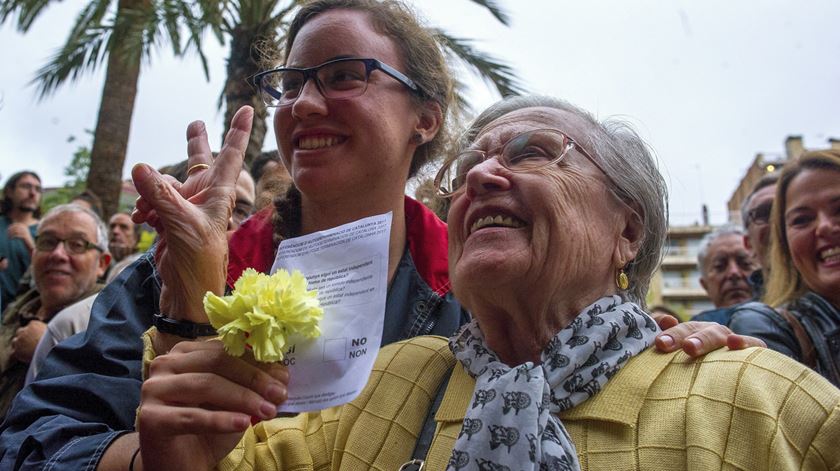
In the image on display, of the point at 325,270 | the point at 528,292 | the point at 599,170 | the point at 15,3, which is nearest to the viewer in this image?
the point at 325,270

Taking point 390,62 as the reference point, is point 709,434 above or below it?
below

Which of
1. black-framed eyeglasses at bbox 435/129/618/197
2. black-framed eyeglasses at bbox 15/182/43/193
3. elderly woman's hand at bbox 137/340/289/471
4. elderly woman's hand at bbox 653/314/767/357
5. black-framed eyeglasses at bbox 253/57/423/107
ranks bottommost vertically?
elderly woman's hand at bbox 653/314/767/357

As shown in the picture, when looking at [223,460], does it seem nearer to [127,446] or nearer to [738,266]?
[127,446]

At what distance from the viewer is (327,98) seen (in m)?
2.32

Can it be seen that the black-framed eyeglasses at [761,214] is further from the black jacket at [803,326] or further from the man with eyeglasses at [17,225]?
the man with eyeglasses at [17,225]

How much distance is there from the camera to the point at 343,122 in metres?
2.32

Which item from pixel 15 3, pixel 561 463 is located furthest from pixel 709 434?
pixel 15 3

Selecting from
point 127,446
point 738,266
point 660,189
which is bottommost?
point 738,266

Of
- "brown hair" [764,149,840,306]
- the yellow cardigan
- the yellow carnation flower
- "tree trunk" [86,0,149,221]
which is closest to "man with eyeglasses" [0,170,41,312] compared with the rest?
"tree trunk" [86,0,149,221]

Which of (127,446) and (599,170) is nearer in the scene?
(127,446)

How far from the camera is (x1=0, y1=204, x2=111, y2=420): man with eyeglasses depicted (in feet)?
12.5

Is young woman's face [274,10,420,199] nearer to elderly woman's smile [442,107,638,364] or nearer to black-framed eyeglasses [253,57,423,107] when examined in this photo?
black-framed eyeglasses [253,57,423,107]

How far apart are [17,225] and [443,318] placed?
4.26 meters

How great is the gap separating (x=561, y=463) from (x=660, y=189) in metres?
1.08
